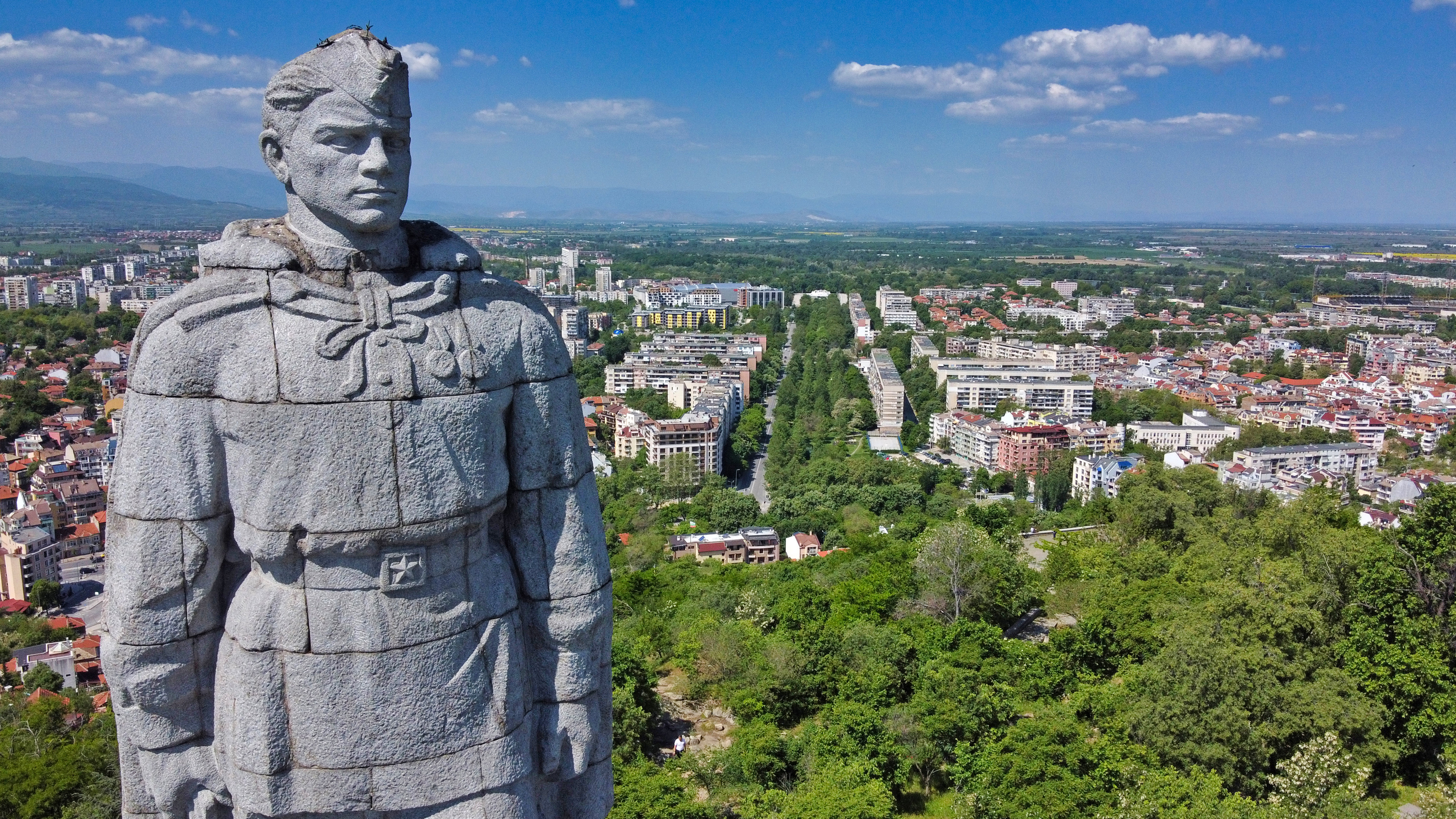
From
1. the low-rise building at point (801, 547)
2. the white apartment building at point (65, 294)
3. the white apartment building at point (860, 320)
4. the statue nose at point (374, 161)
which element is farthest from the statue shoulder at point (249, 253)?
the white apartment building at point (65, 294)

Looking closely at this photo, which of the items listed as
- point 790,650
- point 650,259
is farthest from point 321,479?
point 650,259

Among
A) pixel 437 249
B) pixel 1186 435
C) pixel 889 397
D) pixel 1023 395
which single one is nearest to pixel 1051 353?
pixel 1023 395

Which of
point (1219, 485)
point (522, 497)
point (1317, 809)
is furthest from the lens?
point (1219, 485)

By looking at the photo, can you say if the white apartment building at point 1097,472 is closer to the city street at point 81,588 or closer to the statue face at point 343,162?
the city street at point 81,588

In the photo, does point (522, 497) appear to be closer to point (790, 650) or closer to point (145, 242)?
point (790, 650)

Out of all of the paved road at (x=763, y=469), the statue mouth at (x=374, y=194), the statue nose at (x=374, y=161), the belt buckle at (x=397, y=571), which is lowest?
the paved road at (x=763, y=469)

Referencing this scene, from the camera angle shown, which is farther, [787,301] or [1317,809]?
[787,301]
